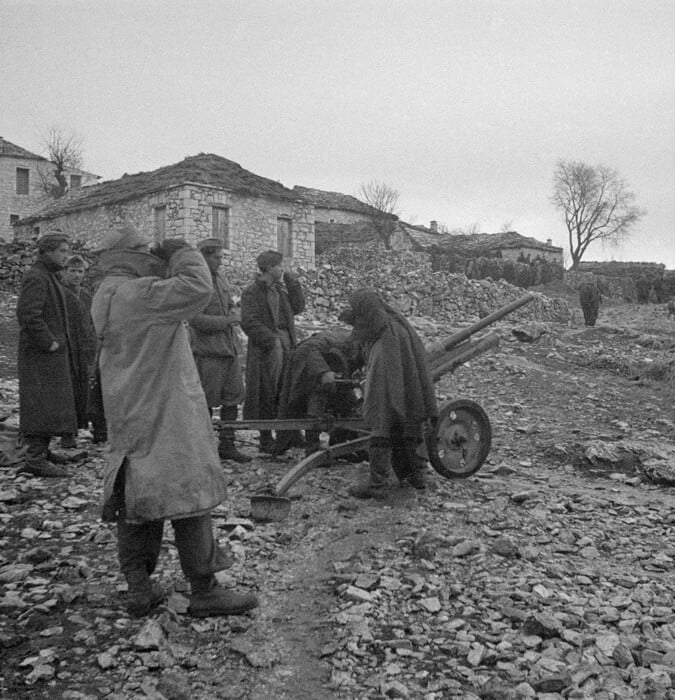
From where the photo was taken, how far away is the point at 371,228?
36.8 m

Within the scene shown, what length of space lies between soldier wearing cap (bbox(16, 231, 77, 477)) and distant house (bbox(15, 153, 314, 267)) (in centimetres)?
1649

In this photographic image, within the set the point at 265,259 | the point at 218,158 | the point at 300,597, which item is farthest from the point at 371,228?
the point at 300,597

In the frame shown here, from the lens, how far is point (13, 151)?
48.2 m

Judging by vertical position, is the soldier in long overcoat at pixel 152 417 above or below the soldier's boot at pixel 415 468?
above

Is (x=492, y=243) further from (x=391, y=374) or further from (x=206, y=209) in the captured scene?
(x=391, y=374)

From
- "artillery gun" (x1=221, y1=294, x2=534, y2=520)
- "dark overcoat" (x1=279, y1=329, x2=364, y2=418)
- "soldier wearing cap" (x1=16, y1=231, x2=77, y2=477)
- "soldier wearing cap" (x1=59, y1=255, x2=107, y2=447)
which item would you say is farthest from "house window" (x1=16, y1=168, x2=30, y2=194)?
"artillery gun" (x1=221, y1=294, x2=534, y2=520)

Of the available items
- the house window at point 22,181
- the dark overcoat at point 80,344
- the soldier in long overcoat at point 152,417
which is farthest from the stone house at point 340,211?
the soldier in long overcoat at point 152,417

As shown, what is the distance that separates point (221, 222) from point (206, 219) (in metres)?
0.61

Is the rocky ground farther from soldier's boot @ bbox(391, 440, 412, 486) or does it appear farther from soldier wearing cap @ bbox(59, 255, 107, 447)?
soldier wearing cap @ bbox(59, 255, 107, 447)

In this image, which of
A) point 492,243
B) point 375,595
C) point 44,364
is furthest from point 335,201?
point 375,595

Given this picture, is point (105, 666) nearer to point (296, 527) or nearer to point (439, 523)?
point (296, 527)

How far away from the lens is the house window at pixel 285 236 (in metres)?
25.4

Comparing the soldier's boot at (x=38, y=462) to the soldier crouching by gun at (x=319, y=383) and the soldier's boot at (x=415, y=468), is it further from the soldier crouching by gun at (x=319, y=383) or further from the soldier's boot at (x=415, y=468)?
the soldier's boot at (x=415, y=468)

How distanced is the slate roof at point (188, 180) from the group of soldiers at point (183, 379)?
16.6 m
